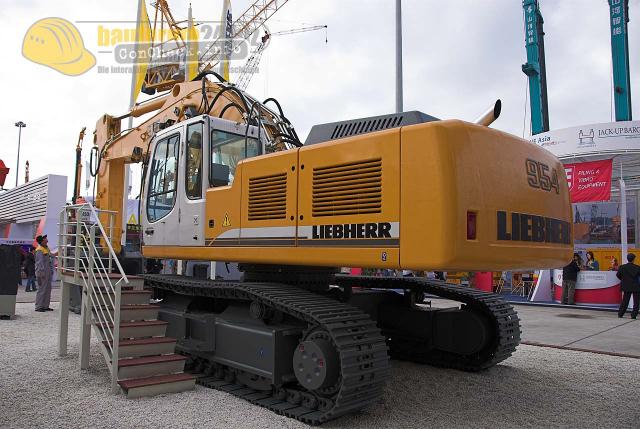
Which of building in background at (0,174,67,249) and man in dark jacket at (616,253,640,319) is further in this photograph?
building in background at (0,174,67,249)

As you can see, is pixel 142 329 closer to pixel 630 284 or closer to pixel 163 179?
pixel 163 179

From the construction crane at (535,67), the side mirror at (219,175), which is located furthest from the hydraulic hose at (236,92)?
the construction crane at (535,67)

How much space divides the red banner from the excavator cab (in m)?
12.1

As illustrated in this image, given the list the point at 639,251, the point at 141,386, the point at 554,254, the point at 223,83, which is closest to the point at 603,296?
the point at 639,251

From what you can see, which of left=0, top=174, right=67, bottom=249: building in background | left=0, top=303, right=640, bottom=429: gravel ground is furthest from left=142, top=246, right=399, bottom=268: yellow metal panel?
left=0, top=174, right=67, bottom=249: building in background

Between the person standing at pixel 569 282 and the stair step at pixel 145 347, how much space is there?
13.5m

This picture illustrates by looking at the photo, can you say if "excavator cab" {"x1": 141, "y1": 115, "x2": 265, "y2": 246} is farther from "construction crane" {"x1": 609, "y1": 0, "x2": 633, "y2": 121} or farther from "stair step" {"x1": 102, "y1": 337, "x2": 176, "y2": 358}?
"construction crane" {"x1": 609, "y1": 0, "x2": 633, "y2": 121}

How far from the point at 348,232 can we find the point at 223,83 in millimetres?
3650

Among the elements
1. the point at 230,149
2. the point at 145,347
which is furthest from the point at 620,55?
the point at 145,347

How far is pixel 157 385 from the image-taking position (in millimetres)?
5414

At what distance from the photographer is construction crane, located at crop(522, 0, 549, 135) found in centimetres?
2339

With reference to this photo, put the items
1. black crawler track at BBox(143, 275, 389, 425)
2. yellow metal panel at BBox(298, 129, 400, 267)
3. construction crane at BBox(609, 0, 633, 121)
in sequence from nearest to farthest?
yellow metal panel at BBox(298, 129, 400, 267), black crawler track at BBox(143, 275, 389, 425), construction crane at BBox(609, 0, 633, 121)

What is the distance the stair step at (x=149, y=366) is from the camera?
18.1 ft

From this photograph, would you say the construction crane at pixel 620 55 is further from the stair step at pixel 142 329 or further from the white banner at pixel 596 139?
the stair step at pixel 142 329
